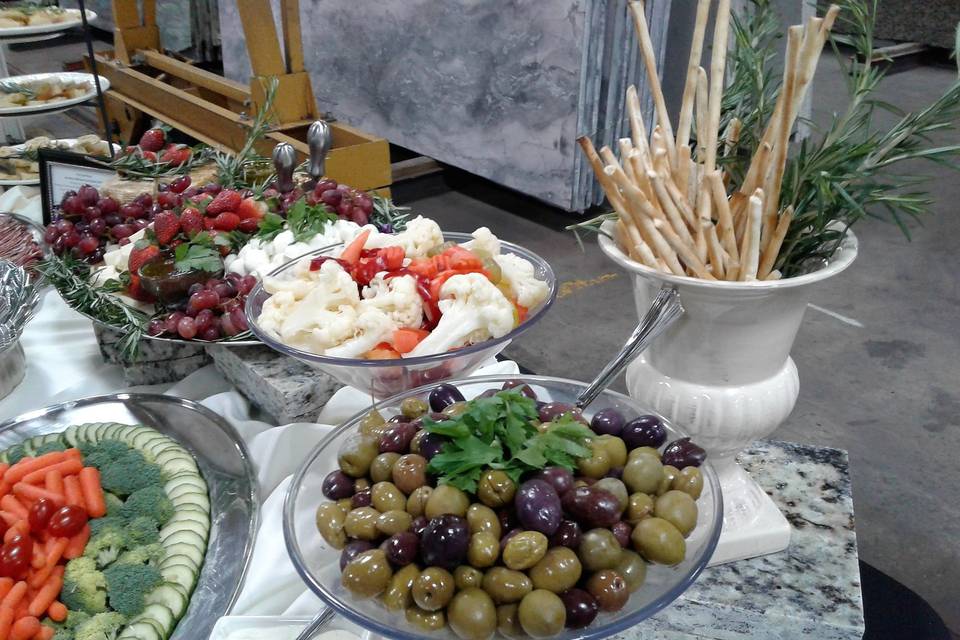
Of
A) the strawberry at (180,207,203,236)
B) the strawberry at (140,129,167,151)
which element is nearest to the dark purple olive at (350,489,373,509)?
the strawberry at (180,207,203,236)

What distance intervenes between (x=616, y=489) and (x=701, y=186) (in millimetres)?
253

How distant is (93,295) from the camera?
3.48ft

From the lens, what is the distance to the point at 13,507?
0.80 metres

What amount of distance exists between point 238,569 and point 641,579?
0.43m

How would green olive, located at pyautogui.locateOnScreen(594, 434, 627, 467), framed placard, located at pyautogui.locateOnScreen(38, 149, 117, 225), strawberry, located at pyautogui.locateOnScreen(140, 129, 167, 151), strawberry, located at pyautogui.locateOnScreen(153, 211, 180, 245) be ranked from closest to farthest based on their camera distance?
green olive, located at pyautogui.locateOnScreen(594, 434, 627, 467) < strawberry, located at pyautogui.locateOnScreen(153, 211, 180, 245) < framed placard, located at pyautogui.locateOnScreen(38, 149, 117, 225) < strawberry, located at pyautogui.locateOnScreen(140, 129, 167, 151)

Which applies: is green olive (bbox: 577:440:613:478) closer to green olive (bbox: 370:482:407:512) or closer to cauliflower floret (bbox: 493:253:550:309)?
green olive (bbox: 370:482:407:512)

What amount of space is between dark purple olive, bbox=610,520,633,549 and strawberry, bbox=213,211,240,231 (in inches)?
30.9

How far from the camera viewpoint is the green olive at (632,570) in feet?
1.69

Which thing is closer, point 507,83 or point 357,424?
point 357,424

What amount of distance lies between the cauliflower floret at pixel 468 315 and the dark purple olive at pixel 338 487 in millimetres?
208

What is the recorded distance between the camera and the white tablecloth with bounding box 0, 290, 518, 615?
0.77m

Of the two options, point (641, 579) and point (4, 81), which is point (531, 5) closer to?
point (4, 81)

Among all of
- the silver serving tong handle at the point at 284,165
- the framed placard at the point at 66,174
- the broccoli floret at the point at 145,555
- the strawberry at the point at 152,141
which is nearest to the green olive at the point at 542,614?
the broccoli floret at the point at 145,555

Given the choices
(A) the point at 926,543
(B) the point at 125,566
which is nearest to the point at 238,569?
(B) the point at 125,566
